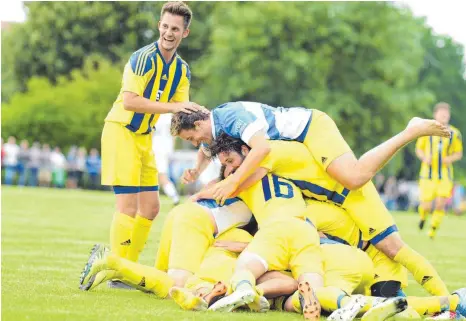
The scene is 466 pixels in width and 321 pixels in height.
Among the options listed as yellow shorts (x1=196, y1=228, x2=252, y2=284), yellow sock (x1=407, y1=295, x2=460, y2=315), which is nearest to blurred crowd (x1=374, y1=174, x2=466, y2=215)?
yellow shorts (x1=196, y1=228, x2=252, y2=284)

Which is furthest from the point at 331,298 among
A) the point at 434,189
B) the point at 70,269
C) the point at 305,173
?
the point at 434,189

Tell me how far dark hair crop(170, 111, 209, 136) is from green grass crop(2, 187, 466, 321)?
1.32 metres

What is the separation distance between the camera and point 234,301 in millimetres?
6180

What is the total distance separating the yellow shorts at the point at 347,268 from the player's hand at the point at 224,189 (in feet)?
2.62

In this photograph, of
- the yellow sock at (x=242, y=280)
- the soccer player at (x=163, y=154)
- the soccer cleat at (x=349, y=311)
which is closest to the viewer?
the soccer cleat at (x=349, y=311)

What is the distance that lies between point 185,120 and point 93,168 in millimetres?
30787

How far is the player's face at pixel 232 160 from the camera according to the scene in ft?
24.7

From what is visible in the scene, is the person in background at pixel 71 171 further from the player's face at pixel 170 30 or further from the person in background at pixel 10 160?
the player's face at pixel 170 30

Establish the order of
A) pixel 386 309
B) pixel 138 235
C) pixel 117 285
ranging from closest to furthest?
pixel 386 309 < pixel 117 285 < pixel 138 235

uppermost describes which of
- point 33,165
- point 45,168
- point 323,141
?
point 323,141

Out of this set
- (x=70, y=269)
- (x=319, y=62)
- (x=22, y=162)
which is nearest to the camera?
(x=70, y=269)

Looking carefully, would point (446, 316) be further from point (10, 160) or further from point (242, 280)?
point (10, 160)

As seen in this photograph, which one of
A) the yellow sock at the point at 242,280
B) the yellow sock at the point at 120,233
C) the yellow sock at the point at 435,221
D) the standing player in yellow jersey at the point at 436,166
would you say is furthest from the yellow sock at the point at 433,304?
the standing player in yellow jersey at the point at 436,166

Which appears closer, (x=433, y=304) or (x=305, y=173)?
(x=433, y=304)
